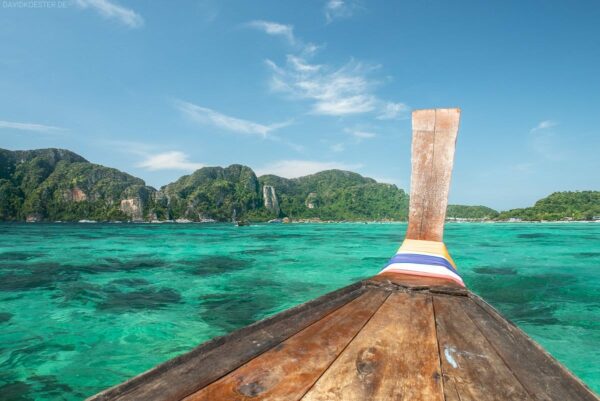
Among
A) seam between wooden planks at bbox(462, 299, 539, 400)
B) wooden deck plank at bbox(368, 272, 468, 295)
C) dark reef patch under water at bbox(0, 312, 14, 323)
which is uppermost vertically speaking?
wooden deck plank at bbox(368, 272, 468, 295)

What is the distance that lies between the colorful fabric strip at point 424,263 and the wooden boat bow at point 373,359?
1.95ft

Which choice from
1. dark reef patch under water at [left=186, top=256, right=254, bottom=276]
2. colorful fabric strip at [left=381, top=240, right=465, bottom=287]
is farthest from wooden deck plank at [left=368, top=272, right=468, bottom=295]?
dark reef patch under water at [left=186, top=256, right=254, bottom=276]

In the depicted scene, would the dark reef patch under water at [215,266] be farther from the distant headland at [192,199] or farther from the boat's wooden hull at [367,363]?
the distant headland at [192,199]

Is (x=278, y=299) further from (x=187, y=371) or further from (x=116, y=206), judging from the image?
(x=116, y=206)

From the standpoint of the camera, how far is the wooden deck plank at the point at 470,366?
3.99ft

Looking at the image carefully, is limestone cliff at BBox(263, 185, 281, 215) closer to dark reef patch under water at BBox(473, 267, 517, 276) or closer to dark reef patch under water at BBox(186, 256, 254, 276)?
dark reef patch under water at BBox(186, 256, 254, 276)

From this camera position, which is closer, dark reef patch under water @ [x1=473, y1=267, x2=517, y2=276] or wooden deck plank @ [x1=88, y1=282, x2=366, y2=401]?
wooden deck plank @ [x1=88, y1=282, x2=366, y2=401]

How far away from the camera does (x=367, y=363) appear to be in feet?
4.71

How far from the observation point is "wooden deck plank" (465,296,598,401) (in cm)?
124

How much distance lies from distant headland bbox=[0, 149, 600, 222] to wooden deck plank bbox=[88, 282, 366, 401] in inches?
5354

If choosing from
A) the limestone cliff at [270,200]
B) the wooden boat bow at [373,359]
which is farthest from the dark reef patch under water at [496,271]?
the limestone cliff at [270,200]

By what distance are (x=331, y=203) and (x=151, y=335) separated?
549ft

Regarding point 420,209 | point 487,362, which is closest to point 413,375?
point 487,362

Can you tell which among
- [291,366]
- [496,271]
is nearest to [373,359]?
[291,366]
